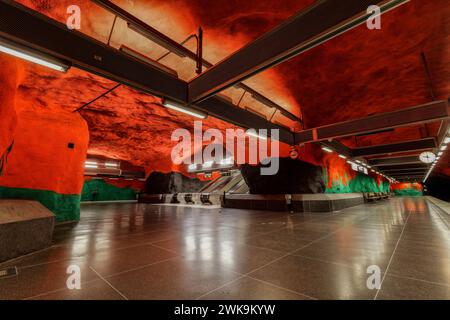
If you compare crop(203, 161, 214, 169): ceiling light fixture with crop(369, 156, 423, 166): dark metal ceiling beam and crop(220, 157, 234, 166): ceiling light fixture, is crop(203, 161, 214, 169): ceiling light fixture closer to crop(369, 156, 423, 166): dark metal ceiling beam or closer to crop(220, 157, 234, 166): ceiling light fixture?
crop(220, 157, 234, 166): ceiling light fixture

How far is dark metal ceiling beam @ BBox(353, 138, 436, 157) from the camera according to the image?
31.9 feet

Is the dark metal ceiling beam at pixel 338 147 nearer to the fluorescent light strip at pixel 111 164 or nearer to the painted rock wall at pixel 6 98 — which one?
the painted rock wall at pixel 6 98

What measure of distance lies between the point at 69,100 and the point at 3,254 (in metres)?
6.96

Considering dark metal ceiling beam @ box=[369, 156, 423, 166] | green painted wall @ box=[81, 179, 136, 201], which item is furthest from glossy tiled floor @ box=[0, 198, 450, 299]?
green painted wall @ box=[81, 179, 136, 201]

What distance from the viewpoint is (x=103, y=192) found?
23.3 metres

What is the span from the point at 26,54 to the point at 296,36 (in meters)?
4.22

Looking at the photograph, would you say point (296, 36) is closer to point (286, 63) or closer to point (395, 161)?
point (286, 63)

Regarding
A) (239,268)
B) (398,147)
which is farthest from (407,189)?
(239,268)

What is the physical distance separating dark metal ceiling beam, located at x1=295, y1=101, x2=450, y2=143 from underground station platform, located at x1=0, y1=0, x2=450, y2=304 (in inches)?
1.6

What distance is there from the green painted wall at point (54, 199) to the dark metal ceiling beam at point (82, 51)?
4.46 meters

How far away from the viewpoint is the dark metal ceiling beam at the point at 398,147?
31.9ft

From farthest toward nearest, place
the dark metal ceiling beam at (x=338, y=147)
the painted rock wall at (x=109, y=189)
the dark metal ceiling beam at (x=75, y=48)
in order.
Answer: the painted rock wall at (x=109, y=189) < the dark metal ceiling beam at (x=338, y=147) < the dark metal ceiling beam at (x=75, y=48)

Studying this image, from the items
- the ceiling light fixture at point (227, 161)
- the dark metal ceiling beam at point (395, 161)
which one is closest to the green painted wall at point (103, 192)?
the ceiling light fixture at point (227, 161)
